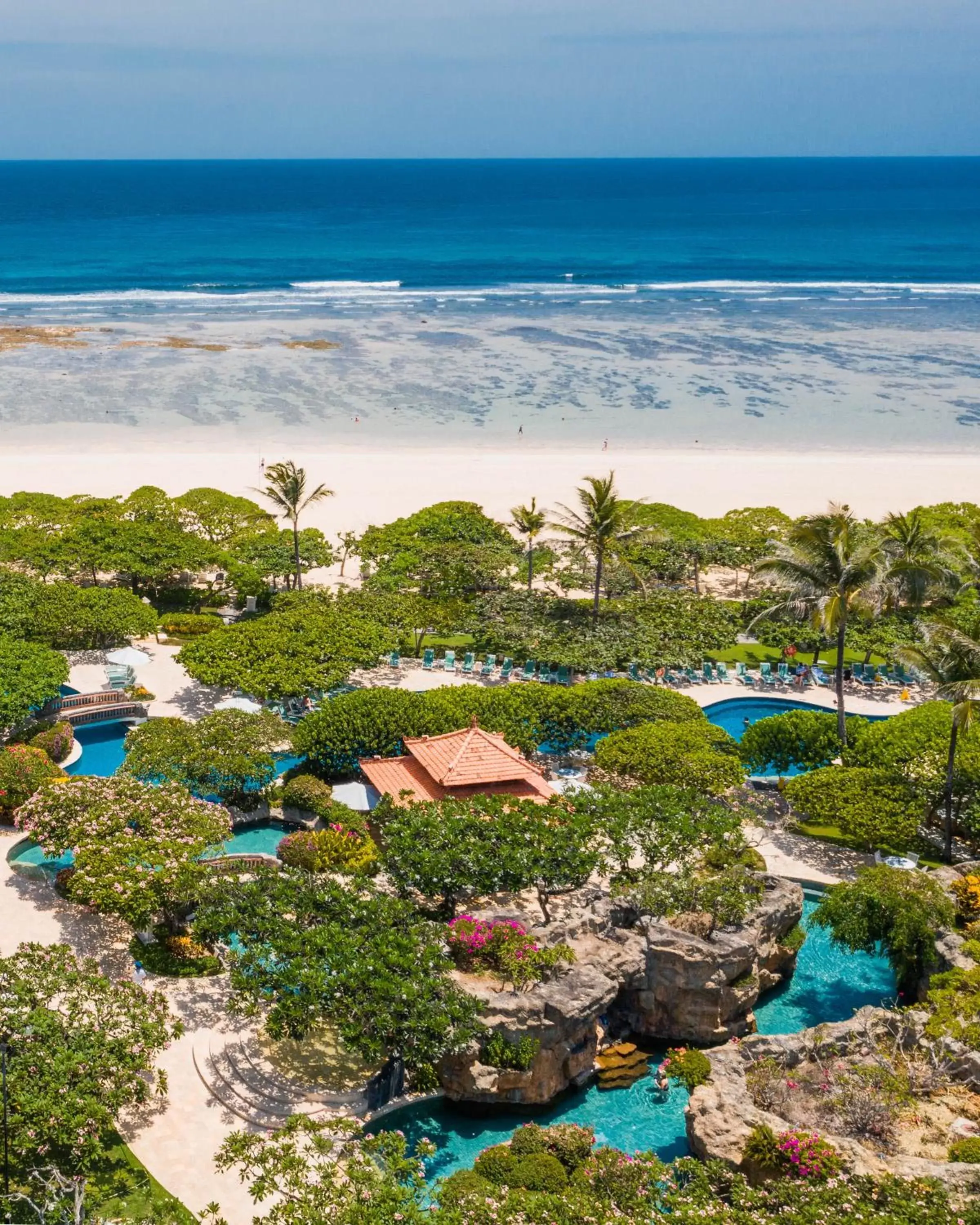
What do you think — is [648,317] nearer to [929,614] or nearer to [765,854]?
[929,614]

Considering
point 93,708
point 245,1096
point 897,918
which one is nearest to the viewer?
point 245,1096

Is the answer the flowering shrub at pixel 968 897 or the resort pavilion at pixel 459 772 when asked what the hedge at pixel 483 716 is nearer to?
the resort pavilion at pixel 459 772

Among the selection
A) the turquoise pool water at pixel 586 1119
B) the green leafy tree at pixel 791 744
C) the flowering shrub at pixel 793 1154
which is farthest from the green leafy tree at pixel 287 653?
the flowering shrub at pixel 793 1154

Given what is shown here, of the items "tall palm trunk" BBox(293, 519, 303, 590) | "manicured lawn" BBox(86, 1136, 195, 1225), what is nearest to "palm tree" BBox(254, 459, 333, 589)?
"tall palm trunk" BBox(293, 519, 303, 590)

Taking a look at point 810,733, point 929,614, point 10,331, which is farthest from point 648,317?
point 810,733

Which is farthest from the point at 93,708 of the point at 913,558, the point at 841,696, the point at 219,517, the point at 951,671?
the point at 913,558

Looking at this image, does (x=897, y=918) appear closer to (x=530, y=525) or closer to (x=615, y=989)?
(x=615, y=989)
